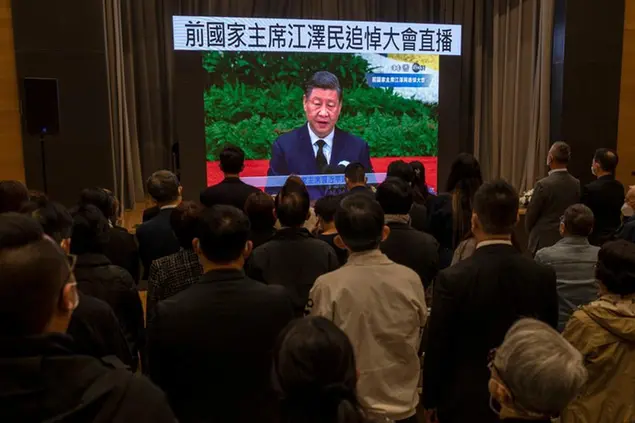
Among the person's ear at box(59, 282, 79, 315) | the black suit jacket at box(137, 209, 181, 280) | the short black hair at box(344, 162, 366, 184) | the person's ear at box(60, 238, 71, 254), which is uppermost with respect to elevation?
the person's ear at box(59, 282, 79, 315)

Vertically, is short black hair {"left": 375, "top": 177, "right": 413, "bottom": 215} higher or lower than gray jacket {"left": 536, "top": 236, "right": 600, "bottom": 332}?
higher

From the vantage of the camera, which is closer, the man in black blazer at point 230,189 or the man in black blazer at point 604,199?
the man in black blazer at point 230,189

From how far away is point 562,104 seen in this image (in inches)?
268

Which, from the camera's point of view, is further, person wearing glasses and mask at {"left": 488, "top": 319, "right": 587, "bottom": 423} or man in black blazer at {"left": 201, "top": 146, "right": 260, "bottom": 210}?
man in black blazer at {"left": 201, "top": 146, "right": 260, "bottom": 210}

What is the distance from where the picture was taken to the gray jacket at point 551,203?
4164 mm

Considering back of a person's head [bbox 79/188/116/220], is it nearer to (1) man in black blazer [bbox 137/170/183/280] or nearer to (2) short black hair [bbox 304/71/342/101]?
Result: (1) man in black blazer [bbox 137/170/183/280]

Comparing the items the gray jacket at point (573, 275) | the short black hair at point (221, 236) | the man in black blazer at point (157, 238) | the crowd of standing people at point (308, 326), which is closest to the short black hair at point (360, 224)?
the crowd of standing people at point (308, 326)

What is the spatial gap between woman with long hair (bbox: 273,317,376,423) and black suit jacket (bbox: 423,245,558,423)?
825 mm

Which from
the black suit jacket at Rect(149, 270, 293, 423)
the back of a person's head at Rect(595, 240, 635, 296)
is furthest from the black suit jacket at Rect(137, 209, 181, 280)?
the back of a person's head at Rect(595, 240, 635, 296)

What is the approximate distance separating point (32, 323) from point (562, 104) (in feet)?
22.2

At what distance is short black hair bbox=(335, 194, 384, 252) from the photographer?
1.93 meters

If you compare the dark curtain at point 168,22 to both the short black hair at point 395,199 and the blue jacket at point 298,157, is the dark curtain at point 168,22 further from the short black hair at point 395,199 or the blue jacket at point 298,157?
the short black hair at point 395,199

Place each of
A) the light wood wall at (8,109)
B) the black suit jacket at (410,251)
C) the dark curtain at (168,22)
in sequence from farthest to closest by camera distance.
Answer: the dark curtain at (168,22), the light wood wall at (8,109), the black suit jacket at (410,251)

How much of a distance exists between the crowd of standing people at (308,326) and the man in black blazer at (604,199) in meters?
1.66
